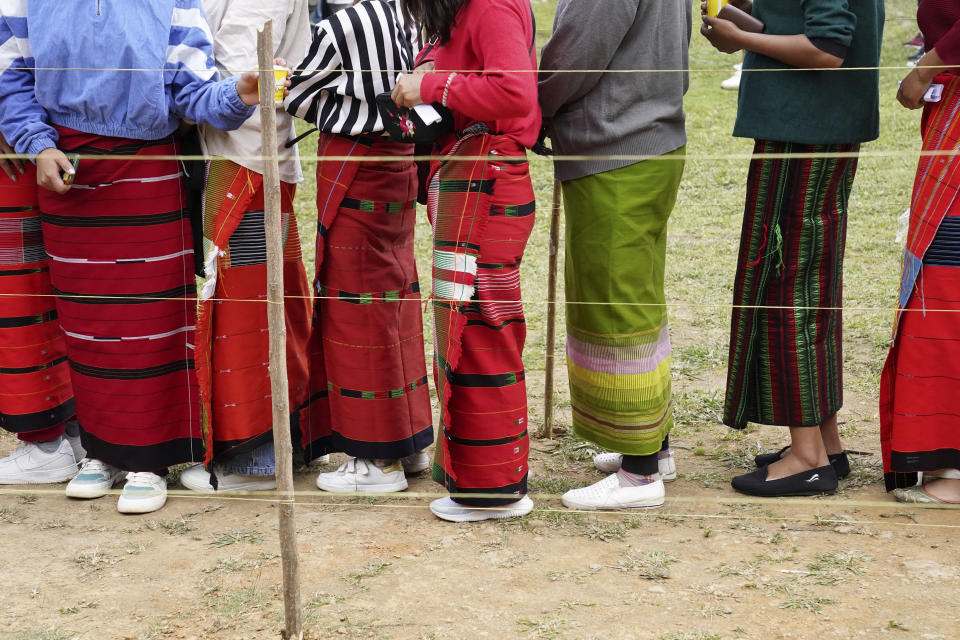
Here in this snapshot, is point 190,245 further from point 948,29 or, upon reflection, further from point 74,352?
point 948,29

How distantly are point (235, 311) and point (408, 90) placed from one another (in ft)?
2.93

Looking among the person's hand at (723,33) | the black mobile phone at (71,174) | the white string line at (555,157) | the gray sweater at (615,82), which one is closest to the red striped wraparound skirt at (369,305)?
the white string line at (555,157)

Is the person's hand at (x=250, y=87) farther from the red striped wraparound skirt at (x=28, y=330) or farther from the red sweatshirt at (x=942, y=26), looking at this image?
the red sweatshirt at (x=942, y=26)

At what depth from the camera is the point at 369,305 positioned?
3.15 meters

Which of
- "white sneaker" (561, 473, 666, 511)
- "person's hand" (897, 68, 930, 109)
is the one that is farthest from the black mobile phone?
"person's hand" (897, 68, 930, 109)

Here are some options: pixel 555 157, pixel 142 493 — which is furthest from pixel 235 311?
pixel 555 157

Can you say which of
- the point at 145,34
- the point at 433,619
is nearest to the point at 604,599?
the point at 433,619

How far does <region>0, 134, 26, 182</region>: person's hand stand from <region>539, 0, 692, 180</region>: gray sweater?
1.58 metres

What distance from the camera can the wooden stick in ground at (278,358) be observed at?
229cm

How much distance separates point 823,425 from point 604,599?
3.69ft

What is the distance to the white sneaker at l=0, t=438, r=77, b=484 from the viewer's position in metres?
3.38

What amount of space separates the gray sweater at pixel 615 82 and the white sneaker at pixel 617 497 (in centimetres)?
93

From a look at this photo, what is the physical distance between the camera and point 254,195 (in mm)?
3129

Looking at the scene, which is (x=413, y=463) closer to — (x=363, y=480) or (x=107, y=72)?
(x=363, y=480)
